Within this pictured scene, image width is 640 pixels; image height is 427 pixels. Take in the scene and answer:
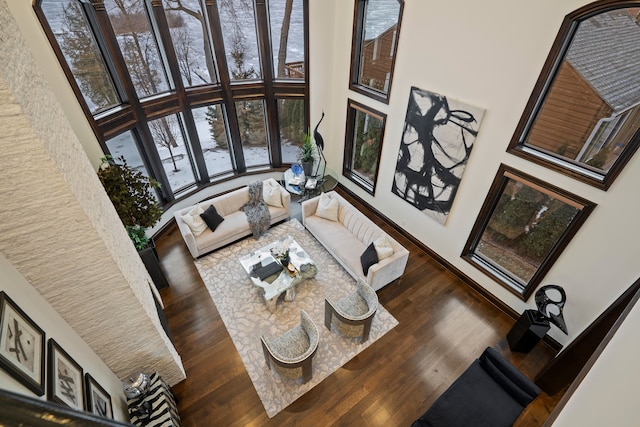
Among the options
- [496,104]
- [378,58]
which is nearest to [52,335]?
[496,104]

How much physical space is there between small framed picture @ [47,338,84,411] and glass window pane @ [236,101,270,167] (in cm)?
559

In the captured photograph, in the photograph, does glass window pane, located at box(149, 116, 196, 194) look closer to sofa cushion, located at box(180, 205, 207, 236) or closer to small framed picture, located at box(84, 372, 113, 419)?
sofa cushion, located at box(180, 205, 207, 236)

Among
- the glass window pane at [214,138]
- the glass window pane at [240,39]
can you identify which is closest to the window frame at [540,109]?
the glass window pane at [240,39]

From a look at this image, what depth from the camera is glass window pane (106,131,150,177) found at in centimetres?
546

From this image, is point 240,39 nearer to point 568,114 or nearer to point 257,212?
point 257,212

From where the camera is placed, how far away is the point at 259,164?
25.9ft

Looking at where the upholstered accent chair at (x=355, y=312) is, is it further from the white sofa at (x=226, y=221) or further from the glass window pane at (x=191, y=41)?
the glass window pane at (x=191, y=41)

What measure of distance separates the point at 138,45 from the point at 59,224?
4.27m

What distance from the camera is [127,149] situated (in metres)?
5.73

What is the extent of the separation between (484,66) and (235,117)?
16.0 ft

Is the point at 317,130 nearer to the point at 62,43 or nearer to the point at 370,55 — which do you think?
the point at 370,55

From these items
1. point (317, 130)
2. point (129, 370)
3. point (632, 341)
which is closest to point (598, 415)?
point (632, 341)

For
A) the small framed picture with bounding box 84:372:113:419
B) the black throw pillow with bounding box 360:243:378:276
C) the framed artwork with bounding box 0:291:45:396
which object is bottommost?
the black throw pillow with bounding box 360:243:378:276

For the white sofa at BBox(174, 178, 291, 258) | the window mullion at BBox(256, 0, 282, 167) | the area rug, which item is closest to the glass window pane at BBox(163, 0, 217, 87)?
the window mullion at BBox(256, 0, 282, 167)
